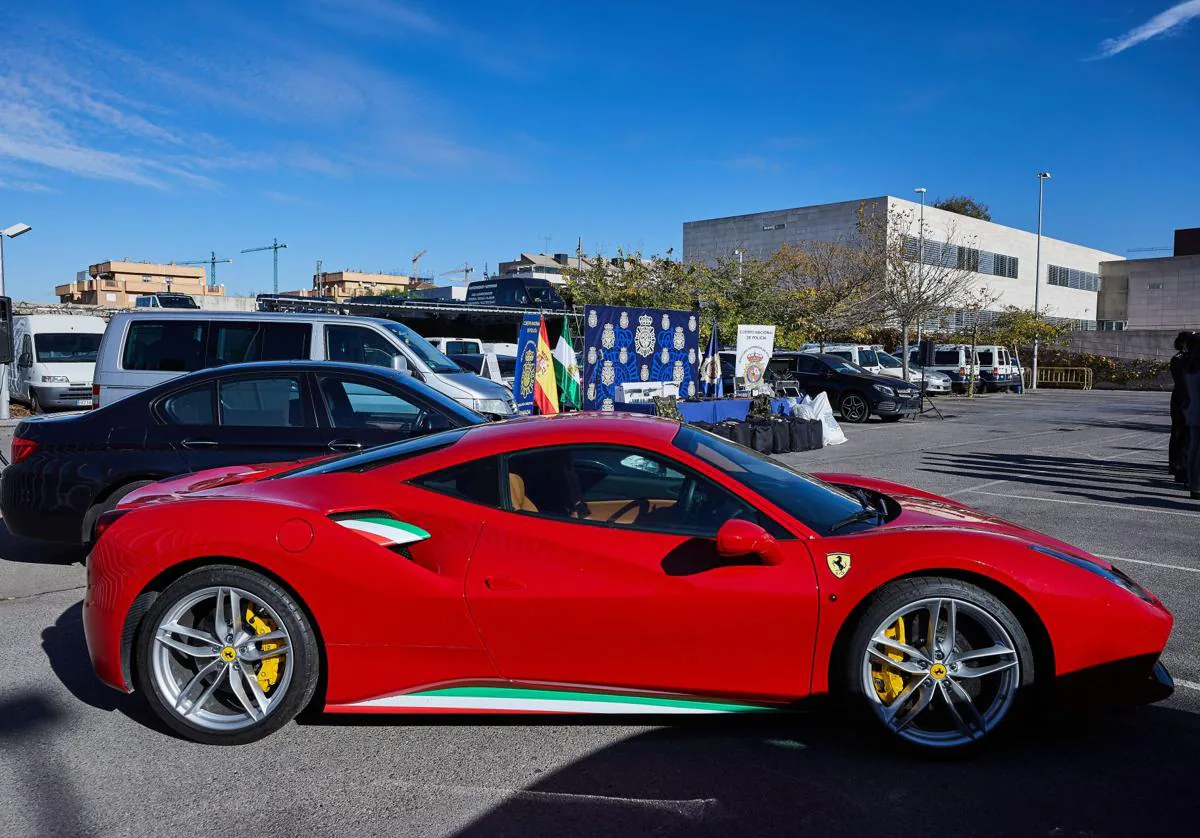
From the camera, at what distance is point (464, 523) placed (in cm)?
348

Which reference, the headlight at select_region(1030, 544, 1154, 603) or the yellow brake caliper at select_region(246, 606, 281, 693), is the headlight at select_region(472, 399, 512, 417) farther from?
the headlight at select_region(1030, 544, 1154, 603)

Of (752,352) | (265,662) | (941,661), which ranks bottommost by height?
(265,662)

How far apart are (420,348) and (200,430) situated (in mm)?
4591

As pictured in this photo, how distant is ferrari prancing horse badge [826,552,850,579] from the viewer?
10.8 ft

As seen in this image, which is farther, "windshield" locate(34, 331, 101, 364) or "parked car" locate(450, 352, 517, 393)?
"parked car" locate(450, 352, 517, 393)

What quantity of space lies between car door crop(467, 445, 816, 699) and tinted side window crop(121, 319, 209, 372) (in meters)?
6.42

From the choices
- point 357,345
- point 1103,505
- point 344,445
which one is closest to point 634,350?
point 357,345

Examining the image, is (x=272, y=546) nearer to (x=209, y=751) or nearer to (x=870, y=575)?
(x=209, y=751)

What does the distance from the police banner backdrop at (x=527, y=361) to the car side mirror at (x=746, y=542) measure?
9581 mm

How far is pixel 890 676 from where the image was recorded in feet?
10.9

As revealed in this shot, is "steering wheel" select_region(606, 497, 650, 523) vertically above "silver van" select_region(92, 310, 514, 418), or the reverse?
"silver van" select_region(92, 310, 514, 418)

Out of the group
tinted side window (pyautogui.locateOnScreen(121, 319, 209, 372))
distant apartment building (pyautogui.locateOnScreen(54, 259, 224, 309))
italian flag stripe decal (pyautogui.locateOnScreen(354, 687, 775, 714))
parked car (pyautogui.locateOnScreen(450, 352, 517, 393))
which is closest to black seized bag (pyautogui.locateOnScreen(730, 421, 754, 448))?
parked car (pyautogui.locateOnScreen(450, 352, 517, 393))

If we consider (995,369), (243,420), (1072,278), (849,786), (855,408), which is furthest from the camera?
(1072,278)

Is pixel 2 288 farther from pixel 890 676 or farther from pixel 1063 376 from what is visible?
pixel 1063 376
